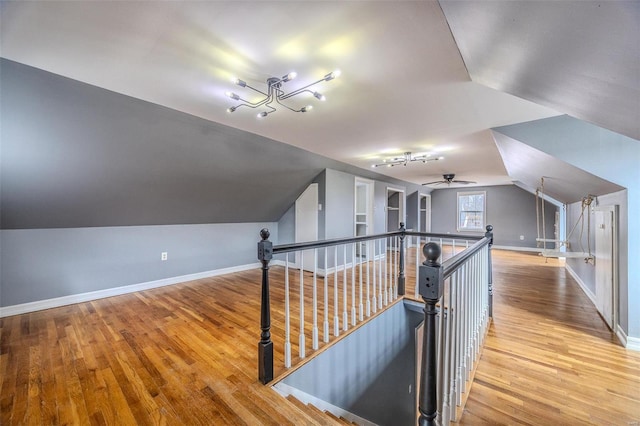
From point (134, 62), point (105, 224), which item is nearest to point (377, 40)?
point (134, 62)

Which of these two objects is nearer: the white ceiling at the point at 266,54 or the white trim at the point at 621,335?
the white ceiling at the point at 266,54

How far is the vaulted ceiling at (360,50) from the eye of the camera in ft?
3.58

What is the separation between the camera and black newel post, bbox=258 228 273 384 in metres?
1.71

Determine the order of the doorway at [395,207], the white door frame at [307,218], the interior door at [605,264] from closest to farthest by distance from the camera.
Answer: the interior door at [605,264] < the white door frame at [307,218] < the doorway at [395,207]

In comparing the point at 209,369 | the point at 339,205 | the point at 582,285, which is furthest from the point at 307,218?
the point at 582,285

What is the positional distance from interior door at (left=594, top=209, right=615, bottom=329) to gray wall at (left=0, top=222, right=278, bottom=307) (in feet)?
17.6

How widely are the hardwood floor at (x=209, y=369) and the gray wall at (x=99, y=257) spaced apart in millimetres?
322

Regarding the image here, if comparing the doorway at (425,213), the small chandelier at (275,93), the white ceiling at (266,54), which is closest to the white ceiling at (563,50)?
the white ceiling at (266,54)

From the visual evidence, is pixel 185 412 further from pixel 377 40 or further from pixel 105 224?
pixel 105 224

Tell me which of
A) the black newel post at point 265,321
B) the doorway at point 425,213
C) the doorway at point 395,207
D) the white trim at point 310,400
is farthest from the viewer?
the doorway at point 425,213

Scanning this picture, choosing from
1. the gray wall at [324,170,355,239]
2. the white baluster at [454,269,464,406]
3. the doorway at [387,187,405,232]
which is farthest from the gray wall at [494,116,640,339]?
the doorway at [387,187,405,232]

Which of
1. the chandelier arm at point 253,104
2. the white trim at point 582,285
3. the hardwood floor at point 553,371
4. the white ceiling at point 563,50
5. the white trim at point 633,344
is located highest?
the chandelier arm at point 253,104

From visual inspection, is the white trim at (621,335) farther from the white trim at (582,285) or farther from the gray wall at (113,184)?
the gray wall at (113,184)

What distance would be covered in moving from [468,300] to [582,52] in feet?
4.98
